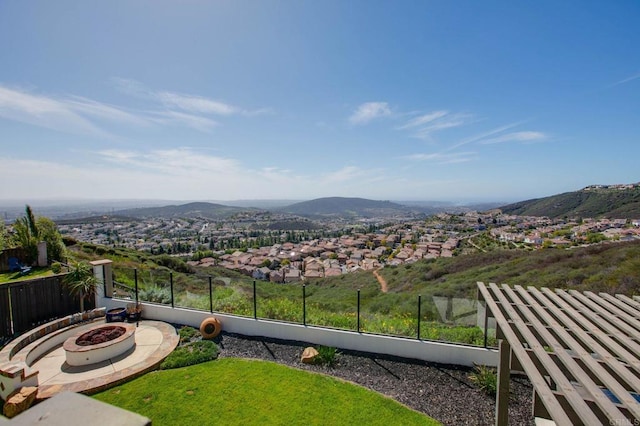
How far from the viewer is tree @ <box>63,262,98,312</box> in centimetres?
852

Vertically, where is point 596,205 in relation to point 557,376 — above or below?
below

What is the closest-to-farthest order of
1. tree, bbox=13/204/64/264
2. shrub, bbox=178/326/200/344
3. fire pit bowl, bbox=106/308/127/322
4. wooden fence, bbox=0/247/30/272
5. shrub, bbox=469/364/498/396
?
1. shrub, bbox=469/364/498/396
2. shrub, bbox=178/326/200/344
3. fire pit bowl, bbox=106/308/127/322
4. wooden fence, bbox=0/247/30/272
5. tree, bbox=13/204/64/264

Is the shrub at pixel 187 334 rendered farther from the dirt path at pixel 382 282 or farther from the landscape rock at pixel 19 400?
the dirt path at pixel 382 282

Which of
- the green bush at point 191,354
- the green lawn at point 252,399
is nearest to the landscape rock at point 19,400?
the green lawn at point 252,399

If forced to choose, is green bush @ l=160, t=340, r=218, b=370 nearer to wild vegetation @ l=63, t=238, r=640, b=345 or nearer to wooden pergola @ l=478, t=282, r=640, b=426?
wild vegetation @ l=63, t=238, r=640, b=345

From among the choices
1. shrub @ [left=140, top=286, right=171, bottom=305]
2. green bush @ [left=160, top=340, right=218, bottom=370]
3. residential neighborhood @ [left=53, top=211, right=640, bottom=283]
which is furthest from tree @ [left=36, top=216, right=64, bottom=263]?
residential neighborhood @ [left=53, top=211, right=640, bottom=283]

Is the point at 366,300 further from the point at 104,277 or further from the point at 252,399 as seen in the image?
the point at 104,277

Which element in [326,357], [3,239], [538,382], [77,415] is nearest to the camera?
[77,415]

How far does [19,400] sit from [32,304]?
4.06 metres

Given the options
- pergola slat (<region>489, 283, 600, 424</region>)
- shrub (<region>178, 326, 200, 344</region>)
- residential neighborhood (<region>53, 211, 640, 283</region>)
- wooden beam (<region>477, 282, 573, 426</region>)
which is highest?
pergola slat (<region>489, 283, 600, 424</region>)

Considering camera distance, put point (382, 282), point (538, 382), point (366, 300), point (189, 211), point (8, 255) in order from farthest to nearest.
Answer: point (189, 211), point (382, 282), point (8, 255), point (366, 300), point (538, 382)

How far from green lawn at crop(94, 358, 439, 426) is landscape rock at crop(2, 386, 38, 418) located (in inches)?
36.1

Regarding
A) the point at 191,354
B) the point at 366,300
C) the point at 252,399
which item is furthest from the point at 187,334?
the point at 366,300

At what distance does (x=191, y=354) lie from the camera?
259 inches
